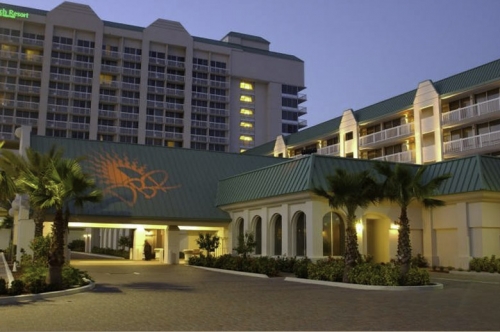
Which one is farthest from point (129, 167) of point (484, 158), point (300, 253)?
point (484, 158)

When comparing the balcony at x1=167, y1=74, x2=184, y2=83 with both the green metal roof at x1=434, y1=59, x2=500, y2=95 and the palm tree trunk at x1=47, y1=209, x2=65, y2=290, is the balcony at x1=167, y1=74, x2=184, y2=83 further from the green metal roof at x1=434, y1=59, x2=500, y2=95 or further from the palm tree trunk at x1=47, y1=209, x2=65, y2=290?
the palm tree trunk at x1=47, y1=209, x2=65, y2=290

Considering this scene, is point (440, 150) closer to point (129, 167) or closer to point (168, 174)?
point (168, 174)

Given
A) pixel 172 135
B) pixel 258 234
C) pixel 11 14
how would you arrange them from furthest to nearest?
pixel 172 135, pixel 11 14, pixel 258 234

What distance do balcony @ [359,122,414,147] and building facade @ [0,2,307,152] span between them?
1829 inches

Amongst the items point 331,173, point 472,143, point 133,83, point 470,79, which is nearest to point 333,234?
point 331,173

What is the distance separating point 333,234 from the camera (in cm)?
3186

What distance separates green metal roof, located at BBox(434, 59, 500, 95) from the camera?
42250 mm

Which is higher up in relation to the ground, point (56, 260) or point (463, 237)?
point (463, 237)

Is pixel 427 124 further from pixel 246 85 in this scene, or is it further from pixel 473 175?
pixel 246 85

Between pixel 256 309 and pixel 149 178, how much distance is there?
27209 mm

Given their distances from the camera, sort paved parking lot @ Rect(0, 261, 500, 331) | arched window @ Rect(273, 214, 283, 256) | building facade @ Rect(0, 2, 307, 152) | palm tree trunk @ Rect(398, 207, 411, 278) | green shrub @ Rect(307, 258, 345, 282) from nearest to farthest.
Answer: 1. paved parking lot @ Rect(0, 261, 500, 331)
2. palm tree trunk @ Rect(398, 207, 411, 278)
3. green shrub @ Rect(307, 258, 345, 282)
4. arched window @ Rect(273, 214, 283, 256)
5. building facade @ Rect(0, 2, 307, 152)

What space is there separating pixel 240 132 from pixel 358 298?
87.8 meters

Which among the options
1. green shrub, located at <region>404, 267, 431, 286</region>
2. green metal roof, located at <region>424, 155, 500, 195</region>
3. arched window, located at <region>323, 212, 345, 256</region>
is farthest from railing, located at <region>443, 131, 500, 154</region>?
green shrub, located at <region>404, 267, 431, 286</region>

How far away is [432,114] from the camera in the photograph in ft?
161
